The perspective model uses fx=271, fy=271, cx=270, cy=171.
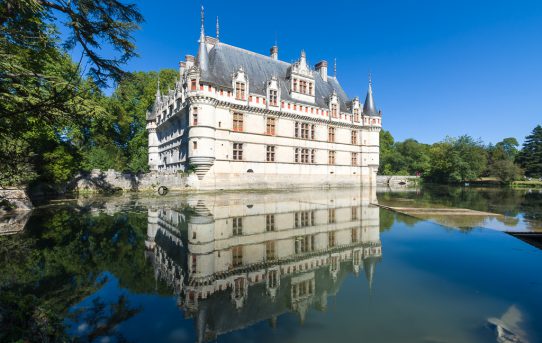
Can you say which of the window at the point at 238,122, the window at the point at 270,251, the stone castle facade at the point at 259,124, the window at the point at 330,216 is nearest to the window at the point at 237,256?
the window at the point at 270,251

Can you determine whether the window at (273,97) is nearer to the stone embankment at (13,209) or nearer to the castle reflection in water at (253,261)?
the castle reflection in water at (253,261)

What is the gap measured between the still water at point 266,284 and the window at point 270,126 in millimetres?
19378

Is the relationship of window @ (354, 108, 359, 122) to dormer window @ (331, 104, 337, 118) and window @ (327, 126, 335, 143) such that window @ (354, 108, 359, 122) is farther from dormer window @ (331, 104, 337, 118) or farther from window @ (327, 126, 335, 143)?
window @ (327, 126, 335, 143)

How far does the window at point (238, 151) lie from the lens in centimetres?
2586

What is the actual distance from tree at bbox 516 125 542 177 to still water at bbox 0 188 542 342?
5889 centimetres

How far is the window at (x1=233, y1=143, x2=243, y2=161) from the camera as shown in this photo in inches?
1018

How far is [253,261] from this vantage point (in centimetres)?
609

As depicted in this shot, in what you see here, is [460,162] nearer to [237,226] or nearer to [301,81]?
[301,81]

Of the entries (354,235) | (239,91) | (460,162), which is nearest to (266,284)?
(354,235)

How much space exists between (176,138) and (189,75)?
803 centimetres

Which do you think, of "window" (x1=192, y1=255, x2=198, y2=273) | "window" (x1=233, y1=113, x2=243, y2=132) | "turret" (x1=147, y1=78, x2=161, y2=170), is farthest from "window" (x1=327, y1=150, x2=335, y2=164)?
"window" (x1=192, y1=255, x2=198, y2=273)

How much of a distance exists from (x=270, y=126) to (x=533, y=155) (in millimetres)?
54494

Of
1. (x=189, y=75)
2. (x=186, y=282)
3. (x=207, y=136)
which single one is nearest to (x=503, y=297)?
(x=186, y=282)

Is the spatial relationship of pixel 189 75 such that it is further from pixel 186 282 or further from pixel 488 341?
pixel 488 341
